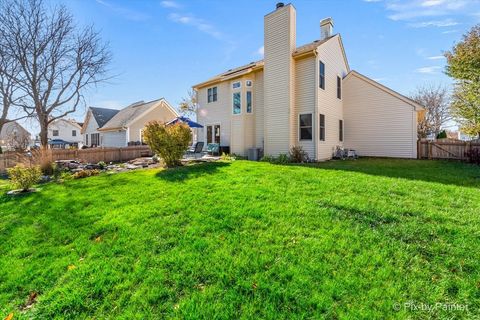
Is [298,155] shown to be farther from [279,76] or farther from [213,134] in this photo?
[213,134]

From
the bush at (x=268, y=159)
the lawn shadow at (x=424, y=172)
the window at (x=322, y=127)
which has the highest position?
the window at (x=322, y=127)

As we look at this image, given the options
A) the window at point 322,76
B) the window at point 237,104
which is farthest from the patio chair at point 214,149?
the window at point 322,76

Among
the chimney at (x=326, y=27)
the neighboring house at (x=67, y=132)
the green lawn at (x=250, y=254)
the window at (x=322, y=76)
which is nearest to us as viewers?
the green lawn at (x=250, y=254)

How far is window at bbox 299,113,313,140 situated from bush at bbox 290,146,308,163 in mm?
895

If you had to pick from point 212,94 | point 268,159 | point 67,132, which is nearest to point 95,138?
point 67,132

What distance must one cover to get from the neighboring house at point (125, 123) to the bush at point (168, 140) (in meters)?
15.7

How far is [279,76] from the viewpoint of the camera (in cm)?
1295

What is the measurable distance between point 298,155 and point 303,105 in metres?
2.82

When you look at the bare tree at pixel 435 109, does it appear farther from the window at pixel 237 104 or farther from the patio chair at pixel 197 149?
the patio chair at pixel 197 149

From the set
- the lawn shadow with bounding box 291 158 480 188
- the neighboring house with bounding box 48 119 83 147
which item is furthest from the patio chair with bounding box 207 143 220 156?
the neighboring house with bounding box 48 119 83 147

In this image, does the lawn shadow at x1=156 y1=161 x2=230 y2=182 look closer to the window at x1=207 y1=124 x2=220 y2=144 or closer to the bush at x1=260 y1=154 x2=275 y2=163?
the bush at x1=260 y1=154 x2=275 y2=163

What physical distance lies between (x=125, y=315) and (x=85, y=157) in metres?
16.6

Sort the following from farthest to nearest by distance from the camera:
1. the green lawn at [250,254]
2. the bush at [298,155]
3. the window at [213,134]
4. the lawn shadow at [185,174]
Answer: the window at [213,134] → the bush at [298,155] → the lawn shadow at [185,174] → the green lawn at [250,254]

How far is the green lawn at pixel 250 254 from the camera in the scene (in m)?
2.54
